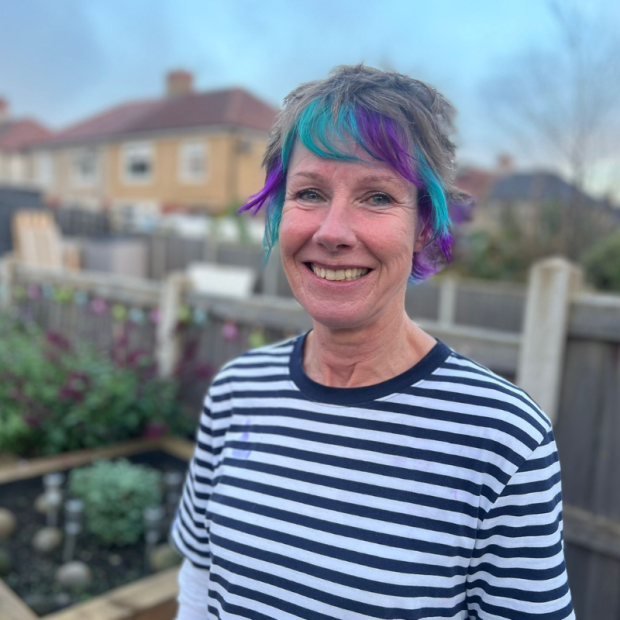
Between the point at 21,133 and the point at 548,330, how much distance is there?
40.1 metres

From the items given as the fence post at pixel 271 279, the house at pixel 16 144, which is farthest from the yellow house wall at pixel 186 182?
the fence post at pixel 271 279

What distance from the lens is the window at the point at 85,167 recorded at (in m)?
26.3

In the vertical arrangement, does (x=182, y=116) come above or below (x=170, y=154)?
above

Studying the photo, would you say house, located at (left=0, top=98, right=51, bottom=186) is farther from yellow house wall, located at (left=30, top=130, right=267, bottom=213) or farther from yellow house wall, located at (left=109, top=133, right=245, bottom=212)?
yellow house wall, located at (left=109, top=133, right=245, bottom=212)

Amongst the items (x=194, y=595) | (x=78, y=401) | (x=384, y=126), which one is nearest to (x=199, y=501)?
(x=194, y=595)

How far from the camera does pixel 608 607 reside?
102 inches

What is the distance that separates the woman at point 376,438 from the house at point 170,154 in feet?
60.9

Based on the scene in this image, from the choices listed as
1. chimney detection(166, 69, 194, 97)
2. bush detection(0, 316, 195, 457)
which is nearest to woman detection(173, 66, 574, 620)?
bush detection(0, 316, 195, 457)

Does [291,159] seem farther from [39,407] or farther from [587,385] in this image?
[39,407]

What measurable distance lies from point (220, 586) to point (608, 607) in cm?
209

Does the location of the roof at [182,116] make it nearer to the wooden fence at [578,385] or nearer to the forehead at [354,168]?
the wooden fence at [578,385]

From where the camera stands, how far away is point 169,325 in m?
5.03

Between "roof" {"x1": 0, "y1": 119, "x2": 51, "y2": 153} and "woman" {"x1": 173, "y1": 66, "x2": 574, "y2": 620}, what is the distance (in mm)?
37995

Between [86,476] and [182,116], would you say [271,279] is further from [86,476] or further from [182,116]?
[182,116]
